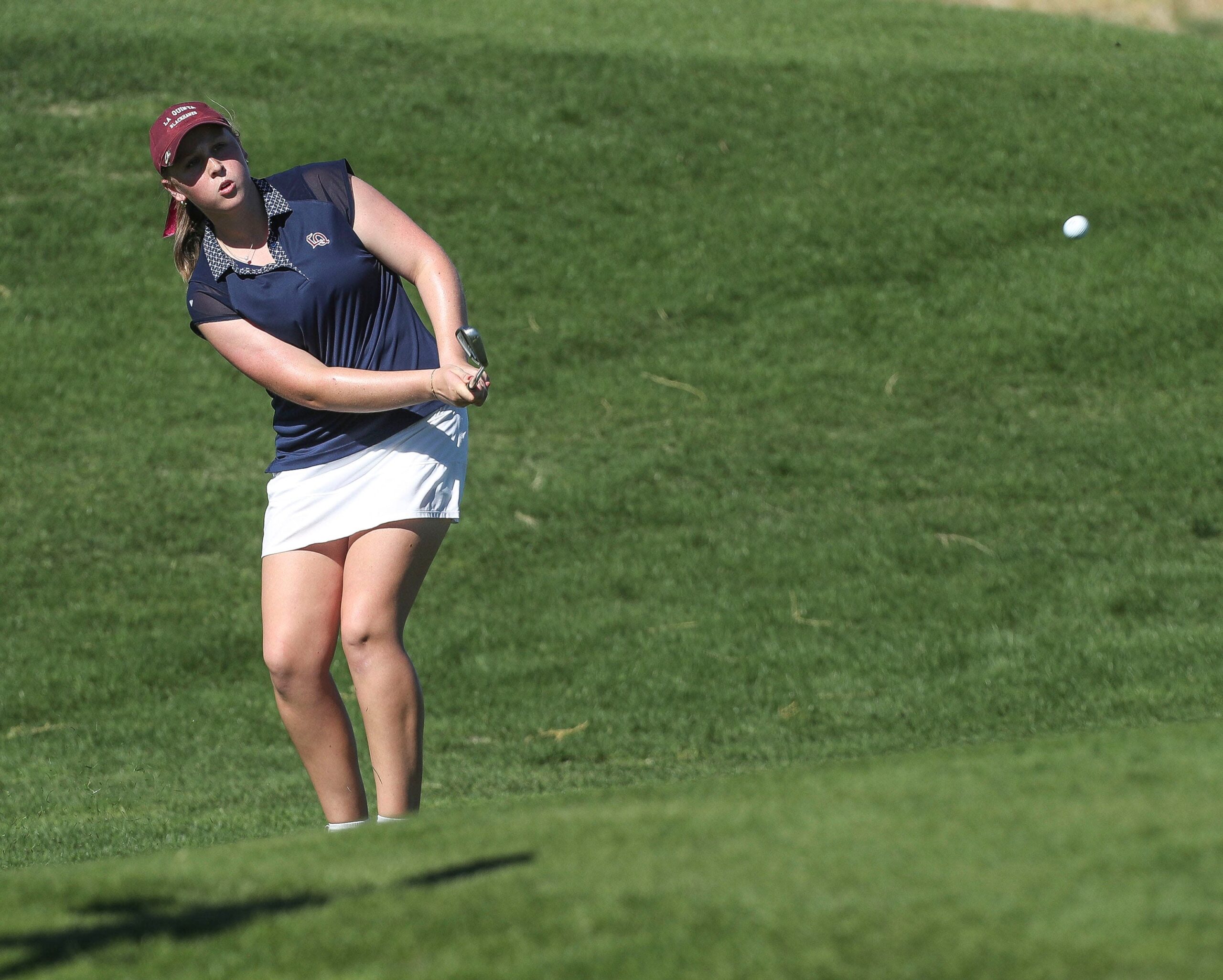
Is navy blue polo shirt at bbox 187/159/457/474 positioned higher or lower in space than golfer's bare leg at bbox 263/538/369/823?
higher

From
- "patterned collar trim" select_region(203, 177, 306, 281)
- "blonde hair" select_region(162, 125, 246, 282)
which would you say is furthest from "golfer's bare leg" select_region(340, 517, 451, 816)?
"blonde hair" select_region(162, 125, 246, 282)

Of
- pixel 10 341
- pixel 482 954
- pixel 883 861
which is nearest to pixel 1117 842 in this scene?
pixel 883 861

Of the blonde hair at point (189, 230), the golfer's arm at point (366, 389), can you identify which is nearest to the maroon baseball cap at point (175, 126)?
the blonde hair at point (189, 230)

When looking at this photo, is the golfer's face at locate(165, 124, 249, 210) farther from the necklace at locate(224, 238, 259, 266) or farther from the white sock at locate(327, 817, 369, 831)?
the white sock at locate(327, 817, 369, 831)

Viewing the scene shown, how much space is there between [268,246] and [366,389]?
2.01 ft

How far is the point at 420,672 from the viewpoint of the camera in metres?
7.98

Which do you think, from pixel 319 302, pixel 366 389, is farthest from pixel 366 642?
pixel 319 302

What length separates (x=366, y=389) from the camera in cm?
421

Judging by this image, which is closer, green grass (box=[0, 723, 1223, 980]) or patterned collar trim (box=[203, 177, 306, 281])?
green grass (box=[0, 723, 1223, 980])

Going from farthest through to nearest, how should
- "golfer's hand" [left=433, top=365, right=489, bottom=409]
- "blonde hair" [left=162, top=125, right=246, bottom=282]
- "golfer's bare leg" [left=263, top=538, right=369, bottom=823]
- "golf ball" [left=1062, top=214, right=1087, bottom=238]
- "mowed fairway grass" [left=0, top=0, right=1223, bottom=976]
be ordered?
"golf ball" [left=1062, top=214, right=1087, bottom=238] < "blonde hair" [left=162, top=125, right=246, bottom=282] < "golfer's bare leg" [left=263, top=538, right=369, bottom=823] < "golfer's hand" [left=433, top=365, right=489, bottom=409] < "mowed fairway grass" [left=0, top=0, right=1223, bottom=976]

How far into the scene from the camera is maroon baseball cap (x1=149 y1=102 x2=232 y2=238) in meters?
4.23

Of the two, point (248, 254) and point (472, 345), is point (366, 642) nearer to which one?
point (472, 345)

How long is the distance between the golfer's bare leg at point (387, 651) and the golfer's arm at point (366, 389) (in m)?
0.36

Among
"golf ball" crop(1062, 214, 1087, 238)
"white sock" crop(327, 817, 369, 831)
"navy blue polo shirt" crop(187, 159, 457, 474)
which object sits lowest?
"white sock" crop(327, 817, 369, 831)
